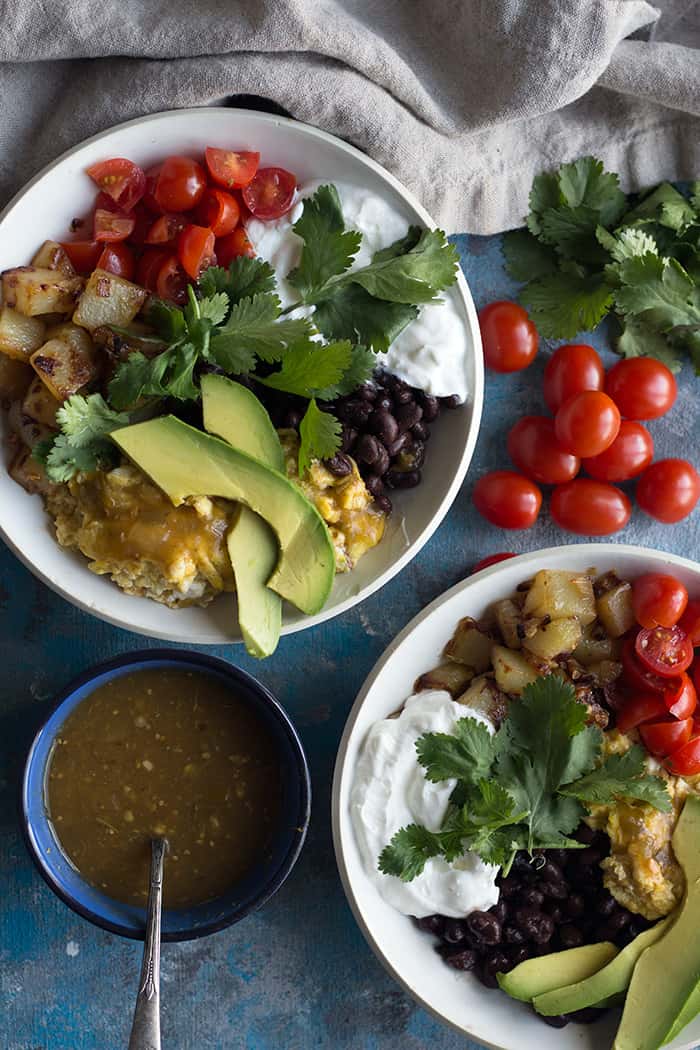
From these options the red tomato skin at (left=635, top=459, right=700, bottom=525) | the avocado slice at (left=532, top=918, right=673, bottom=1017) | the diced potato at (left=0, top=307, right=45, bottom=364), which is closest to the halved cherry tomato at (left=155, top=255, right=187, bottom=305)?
the diced potato at (left=0, top=307, right=45, bottom=364)

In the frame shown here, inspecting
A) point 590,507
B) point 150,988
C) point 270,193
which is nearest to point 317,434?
point 270,193

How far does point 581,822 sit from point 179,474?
149 cm

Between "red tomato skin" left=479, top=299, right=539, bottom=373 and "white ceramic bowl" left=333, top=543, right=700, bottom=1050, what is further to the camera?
"red tomato skin" left=479, top=299, right=539, bottom=373

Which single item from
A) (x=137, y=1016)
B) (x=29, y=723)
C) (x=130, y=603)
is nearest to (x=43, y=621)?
(x=29, y=723)

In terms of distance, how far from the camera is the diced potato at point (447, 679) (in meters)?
3.08

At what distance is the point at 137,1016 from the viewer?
2.95 metres

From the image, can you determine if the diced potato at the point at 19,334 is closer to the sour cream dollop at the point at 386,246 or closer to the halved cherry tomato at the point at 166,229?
the halved cherry tomato at the point at 166,229

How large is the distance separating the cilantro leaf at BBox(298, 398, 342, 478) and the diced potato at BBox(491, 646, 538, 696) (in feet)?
2.61

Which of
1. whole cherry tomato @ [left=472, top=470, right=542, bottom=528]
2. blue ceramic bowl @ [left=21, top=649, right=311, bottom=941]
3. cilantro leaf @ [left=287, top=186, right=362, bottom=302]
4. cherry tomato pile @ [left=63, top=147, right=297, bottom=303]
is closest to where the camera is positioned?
cilantro leaf @ [left=287, top=186, right=362, bottom=302]

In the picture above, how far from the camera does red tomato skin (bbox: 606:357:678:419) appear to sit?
10.9 ft

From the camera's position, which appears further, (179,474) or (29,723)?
(29,723)

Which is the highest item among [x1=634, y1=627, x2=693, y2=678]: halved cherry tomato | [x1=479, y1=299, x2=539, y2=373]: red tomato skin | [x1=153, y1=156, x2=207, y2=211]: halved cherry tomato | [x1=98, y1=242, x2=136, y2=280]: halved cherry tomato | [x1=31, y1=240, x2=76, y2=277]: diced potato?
[x1=153, y1=156, x2=207, y2=211]: halved cherry tomato

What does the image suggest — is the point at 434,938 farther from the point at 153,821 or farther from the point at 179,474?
the point at 179,474

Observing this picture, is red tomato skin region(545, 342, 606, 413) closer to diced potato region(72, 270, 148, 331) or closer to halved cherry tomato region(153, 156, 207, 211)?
halved cherry tomato region(153, 156, 207, 211)
